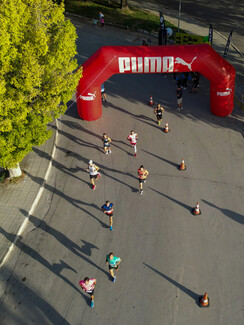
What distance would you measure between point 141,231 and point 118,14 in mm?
24038

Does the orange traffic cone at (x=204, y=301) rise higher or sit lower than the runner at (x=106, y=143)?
lower

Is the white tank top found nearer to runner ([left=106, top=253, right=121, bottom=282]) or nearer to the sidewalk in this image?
the sidewalk

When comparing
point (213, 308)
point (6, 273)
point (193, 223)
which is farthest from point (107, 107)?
point (213, 308)

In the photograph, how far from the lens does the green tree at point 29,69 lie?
34.9ft

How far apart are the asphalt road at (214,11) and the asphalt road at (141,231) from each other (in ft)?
45.0

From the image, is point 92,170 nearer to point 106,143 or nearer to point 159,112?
point 106,143

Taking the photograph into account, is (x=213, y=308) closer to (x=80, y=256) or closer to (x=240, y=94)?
(x=80, y=256)

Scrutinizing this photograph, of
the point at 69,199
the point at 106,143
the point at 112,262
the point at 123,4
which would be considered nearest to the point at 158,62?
the point at 106,143

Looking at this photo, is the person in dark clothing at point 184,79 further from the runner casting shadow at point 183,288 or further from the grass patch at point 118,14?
the runner casting shadow at point 183,288

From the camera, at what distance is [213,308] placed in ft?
32.4

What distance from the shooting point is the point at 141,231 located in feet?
39.9

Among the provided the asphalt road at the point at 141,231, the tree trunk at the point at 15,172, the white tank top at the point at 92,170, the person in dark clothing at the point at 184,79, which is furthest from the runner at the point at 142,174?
the person in dark clothing at the point at 184,79

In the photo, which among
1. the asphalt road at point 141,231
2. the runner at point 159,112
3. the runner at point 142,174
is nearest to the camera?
the asphalt road at point 141,231

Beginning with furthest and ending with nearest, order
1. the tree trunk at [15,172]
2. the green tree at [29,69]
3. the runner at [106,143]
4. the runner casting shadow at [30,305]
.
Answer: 1. the runner at [106,143]
2. the tree trunk at [15,172]
3. the green tree at [29,69]
4. the runner casting shadow at [30,305]
